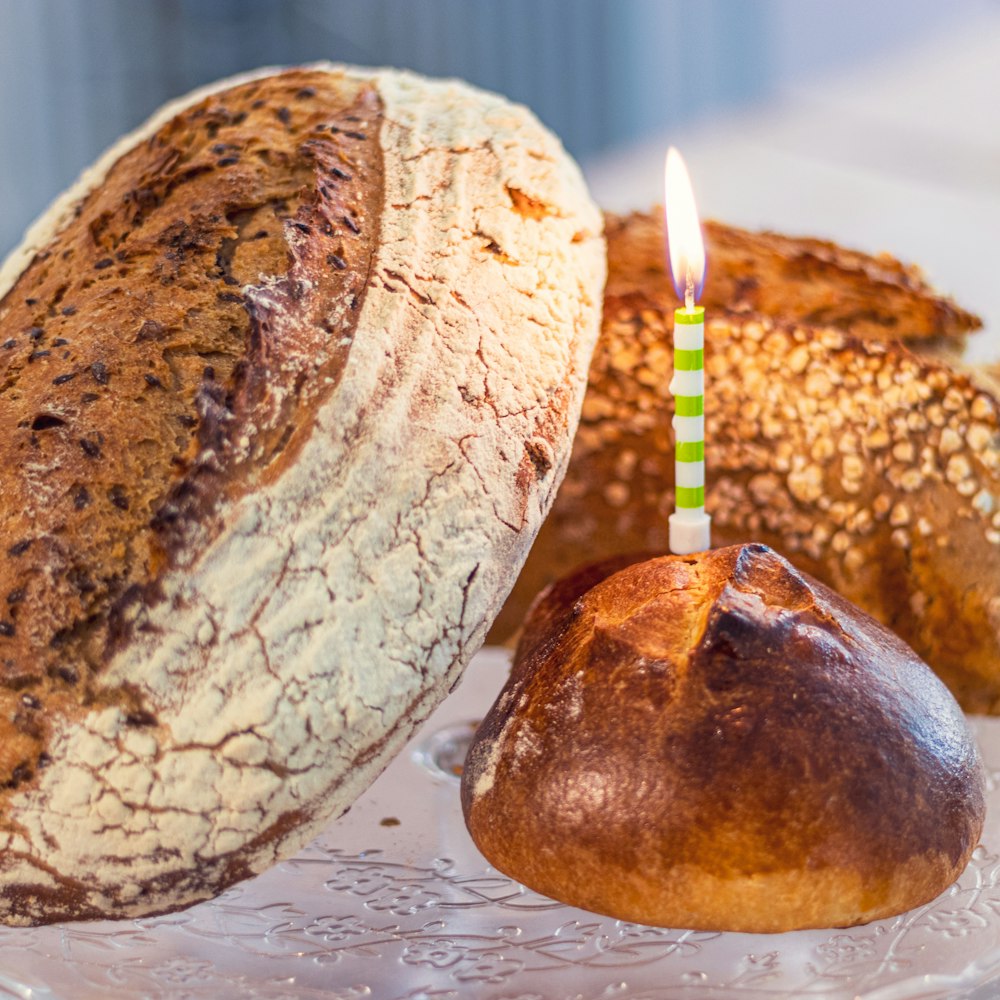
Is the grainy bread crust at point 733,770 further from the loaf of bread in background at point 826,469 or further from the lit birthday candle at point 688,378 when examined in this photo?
the loaf of bread in background at point 826,469

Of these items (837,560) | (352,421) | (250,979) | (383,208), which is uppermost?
(383,208)

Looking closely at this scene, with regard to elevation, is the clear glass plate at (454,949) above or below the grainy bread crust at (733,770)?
below

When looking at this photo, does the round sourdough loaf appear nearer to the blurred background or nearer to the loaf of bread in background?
the loaf of bread in background

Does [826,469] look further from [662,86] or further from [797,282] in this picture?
[662,86]

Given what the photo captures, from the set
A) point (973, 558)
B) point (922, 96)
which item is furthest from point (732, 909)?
point (922, 96)

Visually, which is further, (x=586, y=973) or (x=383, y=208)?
(x=383, y=208)

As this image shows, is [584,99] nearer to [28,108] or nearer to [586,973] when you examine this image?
[28,108]

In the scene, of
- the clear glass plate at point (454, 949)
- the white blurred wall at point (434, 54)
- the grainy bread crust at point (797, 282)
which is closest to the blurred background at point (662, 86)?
the white blurred wall at point (434, 54)

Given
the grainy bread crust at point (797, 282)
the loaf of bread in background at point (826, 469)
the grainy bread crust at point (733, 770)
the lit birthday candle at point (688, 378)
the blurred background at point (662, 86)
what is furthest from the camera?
the blurred background at point (662, 86)
